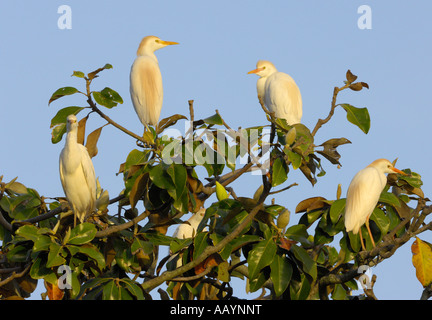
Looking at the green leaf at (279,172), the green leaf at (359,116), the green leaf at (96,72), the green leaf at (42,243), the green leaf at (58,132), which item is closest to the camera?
the green leaf at (279,172)

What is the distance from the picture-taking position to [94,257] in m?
3.60

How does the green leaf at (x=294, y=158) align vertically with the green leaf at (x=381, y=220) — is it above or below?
above

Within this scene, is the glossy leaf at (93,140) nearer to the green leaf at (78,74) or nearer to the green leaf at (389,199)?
the green leaf at (78,74)

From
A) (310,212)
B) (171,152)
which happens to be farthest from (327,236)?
(171,152)

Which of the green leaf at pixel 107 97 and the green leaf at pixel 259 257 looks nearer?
the green leaf at pixel 259 257

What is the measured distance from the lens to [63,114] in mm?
4848

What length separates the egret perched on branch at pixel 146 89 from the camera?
718 cm

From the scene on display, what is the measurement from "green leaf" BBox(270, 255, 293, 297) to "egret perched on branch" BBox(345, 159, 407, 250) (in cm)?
44

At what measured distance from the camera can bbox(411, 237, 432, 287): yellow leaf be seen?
382 cm

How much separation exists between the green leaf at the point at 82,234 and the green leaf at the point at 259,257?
85cm

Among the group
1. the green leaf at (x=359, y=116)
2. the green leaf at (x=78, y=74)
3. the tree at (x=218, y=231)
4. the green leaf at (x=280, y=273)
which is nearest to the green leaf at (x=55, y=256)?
the tree at (x=218, y=231)

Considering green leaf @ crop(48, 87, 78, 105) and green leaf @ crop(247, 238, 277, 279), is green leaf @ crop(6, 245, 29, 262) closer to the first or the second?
green leaf @ crop(48, 87, 78, 105)
